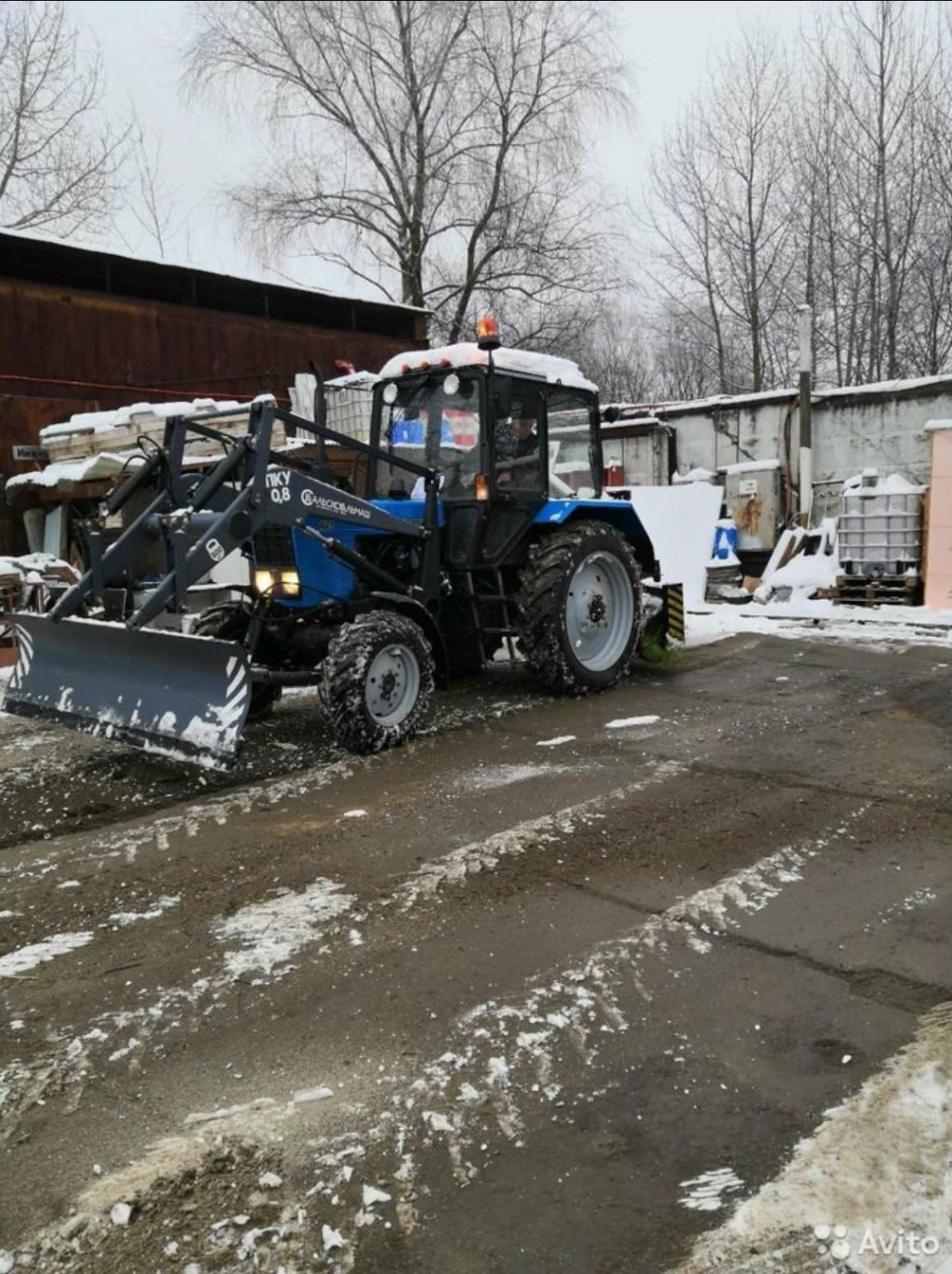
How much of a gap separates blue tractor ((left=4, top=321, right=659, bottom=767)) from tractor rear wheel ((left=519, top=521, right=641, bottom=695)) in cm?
2

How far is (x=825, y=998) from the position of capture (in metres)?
3.00

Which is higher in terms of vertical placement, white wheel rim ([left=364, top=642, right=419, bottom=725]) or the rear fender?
the rear fender

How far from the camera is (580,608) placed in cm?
757

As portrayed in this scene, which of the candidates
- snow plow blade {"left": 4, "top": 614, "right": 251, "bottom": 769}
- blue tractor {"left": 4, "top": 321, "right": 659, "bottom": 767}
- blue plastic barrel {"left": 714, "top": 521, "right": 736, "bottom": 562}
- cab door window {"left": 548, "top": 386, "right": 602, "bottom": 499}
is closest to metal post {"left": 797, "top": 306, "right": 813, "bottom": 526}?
blue plastic barrel {"left": 714, "top": 521, "right": 736, "bottom": 562}

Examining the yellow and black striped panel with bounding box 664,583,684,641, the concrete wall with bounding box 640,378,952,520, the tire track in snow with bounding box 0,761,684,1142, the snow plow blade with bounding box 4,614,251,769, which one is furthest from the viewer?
the concrete wall with bounding box 640,378,952,520

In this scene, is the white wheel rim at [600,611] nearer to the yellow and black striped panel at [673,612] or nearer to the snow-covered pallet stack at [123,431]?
the yellow and black striped panel at [673,612]

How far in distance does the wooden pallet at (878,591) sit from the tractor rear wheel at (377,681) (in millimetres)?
7365

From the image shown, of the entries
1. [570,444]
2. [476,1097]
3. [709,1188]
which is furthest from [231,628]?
[709,1188]

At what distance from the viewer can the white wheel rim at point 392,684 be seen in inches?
230

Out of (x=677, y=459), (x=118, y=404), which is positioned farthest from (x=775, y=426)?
(x=118, y=404)

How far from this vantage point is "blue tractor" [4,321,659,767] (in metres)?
5.43

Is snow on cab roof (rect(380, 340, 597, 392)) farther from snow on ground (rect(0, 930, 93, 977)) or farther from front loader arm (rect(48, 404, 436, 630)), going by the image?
→ snow on ground (rect(0, 930, 93, 977))

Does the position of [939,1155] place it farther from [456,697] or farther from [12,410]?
[12,410]

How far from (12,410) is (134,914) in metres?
13.1
